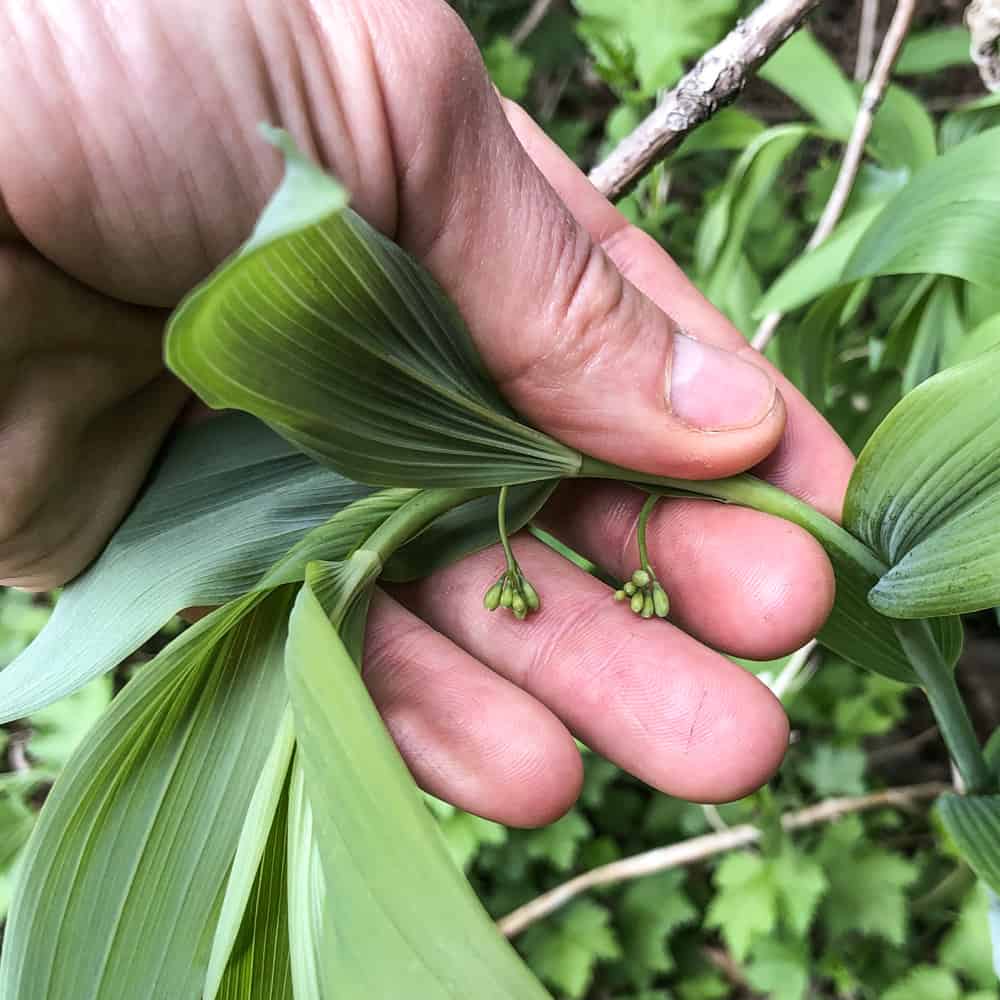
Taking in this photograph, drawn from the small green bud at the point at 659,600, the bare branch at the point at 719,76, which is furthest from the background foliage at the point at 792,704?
the small green bud at the point at 659,600

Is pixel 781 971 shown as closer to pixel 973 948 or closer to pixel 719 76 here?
pixel 973 948

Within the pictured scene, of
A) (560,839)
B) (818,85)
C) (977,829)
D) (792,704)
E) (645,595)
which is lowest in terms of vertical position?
(792,704)

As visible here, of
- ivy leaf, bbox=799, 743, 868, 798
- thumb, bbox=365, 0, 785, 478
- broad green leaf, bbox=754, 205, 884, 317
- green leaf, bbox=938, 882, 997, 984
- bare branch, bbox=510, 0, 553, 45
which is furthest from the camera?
bare branch, bbox=510, 0, 553, 45

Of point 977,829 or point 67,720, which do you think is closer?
point 977,829

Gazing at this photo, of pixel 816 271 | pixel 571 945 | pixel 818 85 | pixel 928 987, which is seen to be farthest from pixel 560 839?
pixel 818 85

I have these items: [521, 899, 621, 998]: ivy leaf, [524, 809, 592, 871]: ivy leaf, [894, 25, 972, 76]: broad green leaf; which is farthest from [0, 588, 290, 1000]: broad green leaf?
[894, 25, 972, 76]: broad green leaf

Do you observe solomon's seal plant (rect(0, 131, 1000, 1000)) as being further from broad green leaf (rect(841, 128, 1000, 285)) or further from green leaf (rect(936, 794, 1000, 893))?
broad green leaf (rect(841, 128, 1000, 285))
